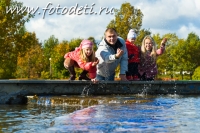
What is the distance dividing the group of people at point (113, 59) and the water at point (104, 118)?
2170mm

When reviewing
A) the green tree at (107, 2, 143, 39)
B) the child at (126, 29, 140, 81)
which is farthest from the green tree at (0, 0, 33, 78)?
the child at (126, 29, 140, 81)

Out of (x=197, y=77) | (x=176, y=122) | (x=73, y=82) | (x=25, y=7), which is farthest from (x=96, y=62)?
(x=197, y=77)

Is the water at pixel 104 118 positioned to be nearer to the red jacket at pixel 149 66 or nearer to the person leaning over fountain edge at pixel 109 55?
the person leaning over fountain edge at pixel 109 55

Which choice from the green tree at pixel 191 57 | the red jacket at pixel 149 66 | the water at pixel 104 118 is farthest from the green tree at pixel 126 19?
the green tree at pixel 191 57

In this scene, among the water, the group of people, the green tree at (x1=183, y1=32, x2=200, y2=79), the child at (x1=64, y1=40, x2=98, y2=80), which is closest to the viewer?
the water

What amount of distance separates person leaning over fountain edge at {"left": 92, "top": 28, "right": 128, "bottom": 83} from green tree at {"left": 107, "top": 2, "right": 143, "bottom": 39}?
17670mm

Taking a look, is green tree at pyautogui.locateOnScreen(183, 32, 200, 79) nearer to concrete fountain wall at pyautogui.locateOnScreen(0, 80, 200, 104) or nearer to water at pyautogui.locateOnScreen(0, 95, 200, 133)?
concrete fountain wall at pyautogui.locateOnScreen(0, 80, 200, 104)

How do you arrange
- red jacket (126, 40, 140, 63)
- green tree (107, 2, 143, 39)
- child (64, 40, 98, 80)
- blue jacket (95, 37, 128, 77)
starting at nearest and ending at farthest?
child (64, 40, 98, 80) < blue jacket (95, 37, 128, 77) < red jacket (126, 40, 140, 63) < green tree (107, 2, 143, 39)

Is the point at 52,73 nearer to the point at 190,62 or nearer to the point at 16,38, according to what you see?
the point at 190,62

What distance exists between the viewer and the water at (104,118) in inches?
212

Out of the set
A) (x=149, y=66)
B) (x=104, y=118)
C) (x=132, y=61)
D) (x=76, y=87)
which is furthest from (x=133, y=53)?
(x=104, y=118)

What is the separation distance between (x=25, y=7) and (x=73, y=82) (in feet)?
71.5

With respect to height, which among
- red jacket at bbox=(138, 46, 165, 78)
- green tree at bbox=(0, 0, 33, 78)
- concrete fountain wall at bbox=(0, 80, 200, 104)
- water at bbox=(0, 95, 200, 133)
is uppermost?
green tree at bbox=(0, 0, 33, 78)

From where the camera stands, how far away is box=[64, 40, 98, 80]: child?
34.9 ft
